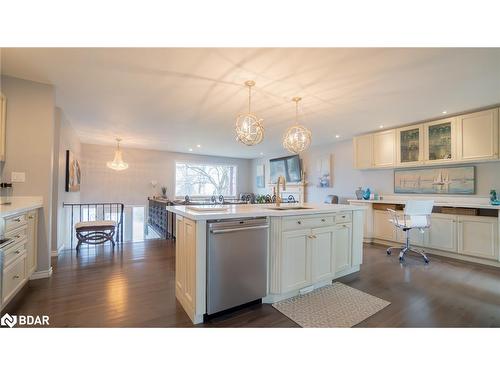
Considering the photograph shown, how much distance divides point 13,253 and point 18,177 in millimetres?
1092

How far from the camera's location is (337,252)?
2.64 m

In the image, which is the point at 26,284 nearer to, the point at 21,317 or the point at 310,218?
the point at 21,317

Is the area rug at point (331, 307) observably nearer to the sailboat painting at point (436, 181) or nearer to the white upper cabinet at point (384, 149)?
the sailboat painting at point (436, 181)

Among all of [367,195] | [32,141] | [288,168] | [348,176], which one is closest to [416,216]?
[367,195]

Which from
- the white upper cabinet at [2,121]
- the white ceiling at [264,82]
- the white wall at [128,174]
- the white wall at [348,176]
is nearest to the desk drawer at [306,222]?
the white ceiling at [264,82]

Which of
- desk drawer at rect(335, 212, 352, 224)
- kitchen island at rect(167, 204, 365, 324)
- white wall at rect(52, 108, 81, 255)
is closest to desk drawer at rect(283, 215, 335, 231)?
kitchen island at rect(167, 204, 365, 324)

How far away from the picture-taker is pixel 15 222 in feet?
6.80

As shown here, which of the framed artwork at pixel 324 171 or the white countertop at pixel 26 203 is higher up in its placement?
the framed artwork at pixel 324 171

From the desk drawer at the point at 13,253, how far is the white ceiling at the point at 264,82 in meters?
1.81

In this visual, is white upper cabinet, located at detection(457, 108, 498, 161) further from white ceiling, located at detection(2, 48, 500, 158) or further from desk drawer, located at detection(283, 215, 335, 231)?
desk drawer, located at detection(283, 215, 335, 231)

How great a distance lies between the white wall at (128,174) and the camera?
253 inches

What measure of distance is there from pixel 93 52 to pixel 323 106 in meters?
2.90

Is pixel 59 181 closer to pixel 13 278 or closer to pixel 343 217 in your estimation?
pixel 13 278

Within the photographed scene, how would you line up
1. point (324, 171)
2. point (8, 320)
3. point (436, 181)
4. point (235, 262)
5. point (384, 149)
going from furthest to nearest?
1. point (324, 171)
2. point (384, 149)
3. point (436, 181)
4. point (235, 262)
5. point (8, 320)
